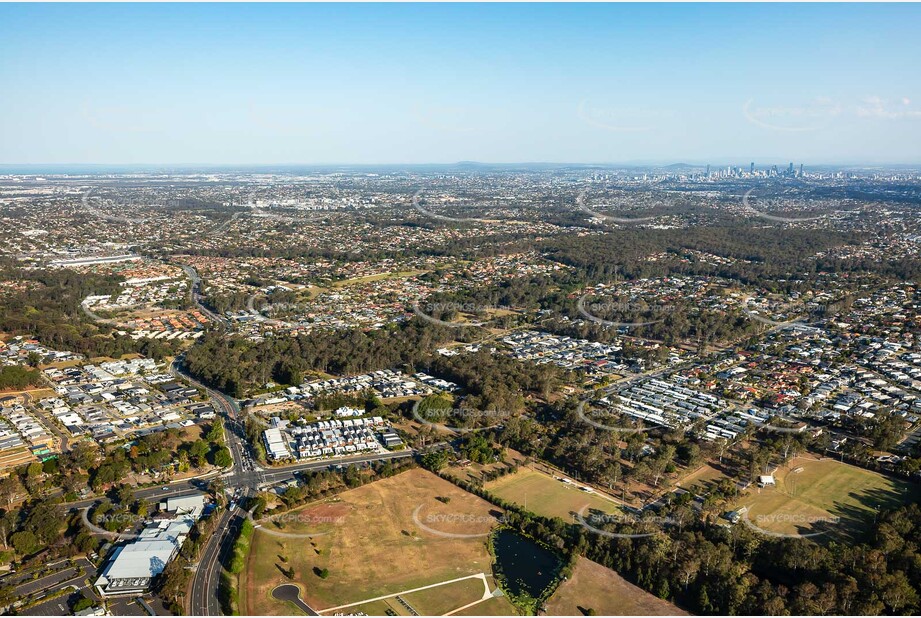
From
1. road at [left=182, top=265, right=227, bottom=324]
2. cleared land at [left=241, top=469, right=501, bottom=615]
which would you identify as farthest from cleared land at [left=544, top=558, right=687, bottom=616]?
road at [left=182, top=265, right=227, bottom=324]

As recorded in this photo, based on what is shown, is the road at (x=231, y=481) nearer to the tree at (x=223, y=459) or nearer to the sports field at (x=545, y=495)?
the tree at (x=223, y=459)

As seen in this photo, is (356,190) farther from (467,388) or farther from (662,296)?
(467,388)

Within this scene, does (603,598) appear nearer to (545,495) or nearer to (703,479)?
(545,495)

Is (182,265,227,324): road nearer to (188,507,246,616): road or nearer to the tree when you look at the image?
the tree

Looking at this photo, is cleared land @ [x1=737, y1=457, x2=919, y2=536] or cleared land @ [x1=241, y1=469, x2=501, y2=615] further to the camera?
cleared land @ [x1=737, y1=457, x2=919, y2=536]

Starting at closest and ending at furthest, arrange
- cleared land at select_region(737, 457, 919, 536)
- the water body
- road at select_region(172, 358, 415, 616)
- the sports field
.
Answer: road at select_region(172, 358, 415, 616), the water body, cleared land at select_region(737, 457, 919, 536), the sports field

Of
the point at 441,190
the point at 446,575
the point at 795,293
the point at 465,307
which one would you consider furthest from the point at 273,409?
the point at 441,190

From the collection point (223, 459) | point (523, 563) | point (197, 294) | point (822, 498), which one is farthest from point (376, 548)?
point (197, 294)

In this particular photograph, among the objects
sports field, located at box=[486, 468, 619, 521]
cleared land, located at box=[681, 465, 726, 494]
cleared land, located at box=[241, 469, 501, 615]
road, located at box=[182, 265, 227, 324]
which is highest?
road, located at box=[182, 265, 227, 324]
